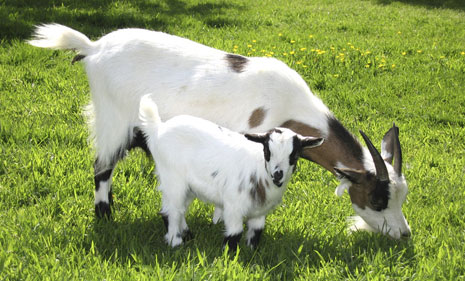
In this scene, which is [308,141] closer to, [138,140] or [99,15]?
[138,140]

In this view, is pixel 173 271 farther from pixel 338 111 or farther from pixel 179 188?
pixel 338 111

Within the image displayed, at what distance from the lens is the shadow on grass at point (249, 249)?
138 inches

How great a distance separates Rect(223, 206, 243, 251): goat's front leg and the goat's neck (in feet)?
2.70

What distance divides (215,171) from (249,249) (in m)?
0.56

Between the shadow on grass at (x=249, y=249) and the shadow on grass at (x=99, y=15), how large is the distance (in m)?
5.34

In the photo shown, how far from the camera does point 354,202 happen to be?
3906 mm

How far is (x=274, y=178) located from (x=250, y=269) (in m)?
0.57

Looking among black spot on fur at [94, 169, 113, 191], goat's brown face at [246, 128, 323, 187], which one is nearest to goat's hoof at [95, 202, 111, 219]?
black spot on fur at [94, 169, 113, 191]

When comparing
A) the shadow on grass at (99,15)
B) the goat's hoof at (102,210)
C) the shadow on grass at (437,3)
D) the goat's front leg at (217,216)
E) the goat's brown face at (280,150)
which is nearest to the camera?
the goat's brown face at (280,150)

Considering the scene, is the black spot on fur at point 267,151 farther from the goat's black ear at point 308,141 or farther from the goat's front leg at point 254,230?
the goat's front leg at point 254,230

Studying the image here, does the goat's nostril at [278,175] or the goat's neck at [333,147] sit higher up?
the goat's nostril at [278,175]

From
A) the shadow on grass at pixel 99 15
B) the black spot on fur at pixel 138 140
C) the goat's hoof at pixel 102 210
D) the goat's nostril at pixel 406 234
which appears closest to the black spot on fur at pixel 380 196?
the goat's nostril at pixel 406 234

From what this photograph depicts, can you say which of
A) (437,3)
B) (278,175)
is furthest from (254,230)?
(437,3)

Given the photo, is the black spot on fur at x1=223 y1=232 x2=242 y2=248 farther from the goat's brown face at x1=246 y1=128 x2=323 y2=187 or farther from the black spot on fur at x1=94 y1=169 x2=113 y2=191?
the black spot on fur at x1=94 y1=169 x2=113 y2=191
